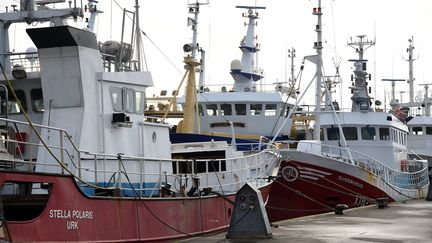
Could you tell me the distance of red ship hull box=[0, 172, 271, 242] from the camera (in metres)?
12.5

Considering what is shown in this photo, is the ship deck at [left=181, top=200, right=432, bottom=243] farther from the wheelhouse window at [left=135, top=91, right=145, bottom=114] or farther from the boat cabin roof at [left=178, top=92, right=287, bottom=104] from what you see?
the boat cabin roof at [left=178, top=92, right=287, bottom=104]

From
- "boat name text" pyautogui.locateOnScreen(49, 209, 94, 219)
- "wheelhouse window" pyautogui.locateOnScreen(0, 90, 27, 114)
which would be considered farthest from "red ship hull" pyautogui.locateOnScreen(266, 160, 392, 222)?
"boat name text" pyautogui.locateOnScreen(49, 209, 94, 219)

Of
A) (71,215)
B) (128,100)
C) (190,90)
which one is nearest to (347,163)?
(190,90)

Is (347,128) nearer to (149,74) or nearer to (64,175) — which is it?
(149,74)

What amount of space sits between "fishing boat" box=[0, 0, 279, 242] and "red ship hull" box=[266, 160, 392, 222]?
28.8 feet

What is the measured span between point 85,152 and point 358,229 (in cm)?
631

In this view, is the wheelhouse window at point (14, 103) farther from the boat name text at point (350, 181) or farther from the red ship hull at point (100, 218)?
the boat name text at point (350, 181)

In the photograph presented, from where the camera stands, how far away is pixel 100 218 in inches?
553

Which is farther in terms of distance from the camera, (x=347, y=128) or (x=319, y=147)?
(x=347, y=128)

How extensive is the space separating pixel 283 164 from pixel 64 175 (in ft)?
49.1

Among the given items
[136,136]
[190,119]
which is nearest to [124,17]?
[136,136]

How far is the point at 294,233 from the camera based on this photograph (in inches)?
621

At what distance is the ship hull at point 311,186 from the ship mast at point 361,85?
5.76 m

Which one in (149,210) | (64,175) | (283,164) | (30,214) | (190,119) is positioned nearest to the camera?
(64,175)
